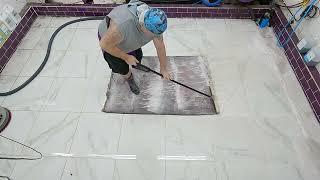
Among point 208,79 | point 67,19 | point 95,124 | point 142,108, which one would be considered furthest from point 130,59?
point 67,19

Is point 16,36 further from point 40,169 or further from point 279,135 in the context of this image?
point 279,135

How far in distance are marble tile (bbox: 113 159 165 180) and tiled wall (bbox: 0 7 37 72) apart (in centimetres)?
178

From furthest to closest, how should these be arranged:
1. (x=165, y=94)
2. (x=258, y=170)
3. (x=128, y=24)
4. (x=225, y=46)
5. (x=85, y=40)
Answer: (x=85, y=40) → (x=225, y=46) → (x=165, y=94) → (x=258, y=170) → (x=128, y=24)

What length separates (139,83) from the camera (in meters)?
2.43

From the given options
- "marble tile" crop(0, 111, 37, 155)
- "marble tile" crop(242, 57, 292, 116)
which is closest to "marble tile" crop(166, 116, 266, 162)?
"marble tile" crop(242, 57, 292, 116)

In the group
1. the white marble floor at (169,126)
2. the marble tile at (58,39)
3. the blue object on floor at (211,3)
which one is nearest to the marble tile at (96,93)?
→ the white marble floor at (169,126)

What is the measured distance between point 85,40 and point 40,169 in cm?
155

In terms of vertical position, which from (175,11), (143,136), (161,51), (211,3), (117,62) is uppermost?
(161,51)

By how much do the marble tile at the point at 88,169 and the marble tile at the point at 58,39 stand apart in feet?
4.69

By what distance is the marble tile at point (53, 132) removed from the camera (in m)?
2.03

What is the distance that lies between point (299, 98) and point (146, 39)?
1.53m

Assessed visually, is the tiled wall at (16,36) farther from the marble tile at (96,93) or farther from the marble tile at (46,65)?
the marble tile at (96,93)

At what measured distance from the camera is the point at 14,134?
212cm

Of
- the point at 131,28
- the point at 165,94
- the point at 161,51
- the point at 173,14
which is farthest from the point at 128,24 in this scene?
the point at 173,14
